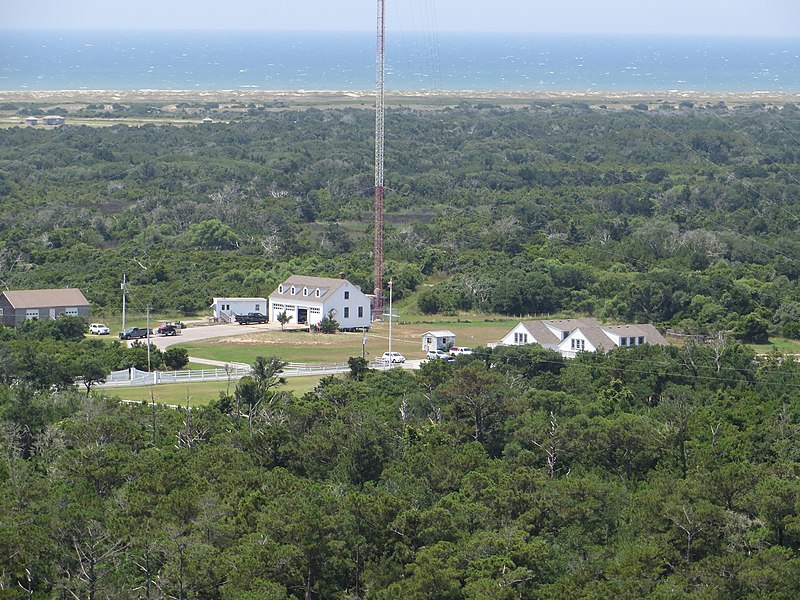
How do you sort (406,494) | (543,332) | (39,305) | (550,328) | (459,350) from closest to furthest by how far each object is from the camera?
(406,494), (459,350), (543,332), (550,328), (39,305)

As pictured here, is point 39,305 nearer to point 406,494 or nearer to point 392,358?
point 392,358

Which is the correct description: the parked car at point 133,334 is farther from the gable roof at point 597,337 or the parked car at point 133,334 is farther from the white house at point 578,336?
the gable roof at point 597,337

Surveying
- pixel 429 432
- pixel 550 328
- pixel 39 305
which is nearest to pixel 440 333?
pixel 550 328

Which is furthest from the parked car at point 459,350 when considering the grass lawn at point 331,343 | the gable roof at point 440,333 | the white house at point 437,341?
the grass lawn at point 331,343

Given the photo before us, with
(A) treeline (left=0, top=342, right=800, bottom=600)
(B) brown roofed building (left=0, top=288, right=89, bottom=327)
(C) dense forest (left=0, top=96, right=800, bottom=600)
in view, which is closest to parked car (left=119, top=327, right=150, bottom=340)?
(C) dense forest (left=0, top=96, right=800, bottom=600)

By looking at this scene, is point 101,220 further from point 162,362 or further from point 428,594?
point 428,594

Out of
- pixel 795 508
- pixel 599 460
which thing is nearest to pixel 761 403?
pixel 599 460

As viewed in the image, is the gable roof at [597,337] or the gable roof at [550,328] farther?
the gable roof at [550,328]
